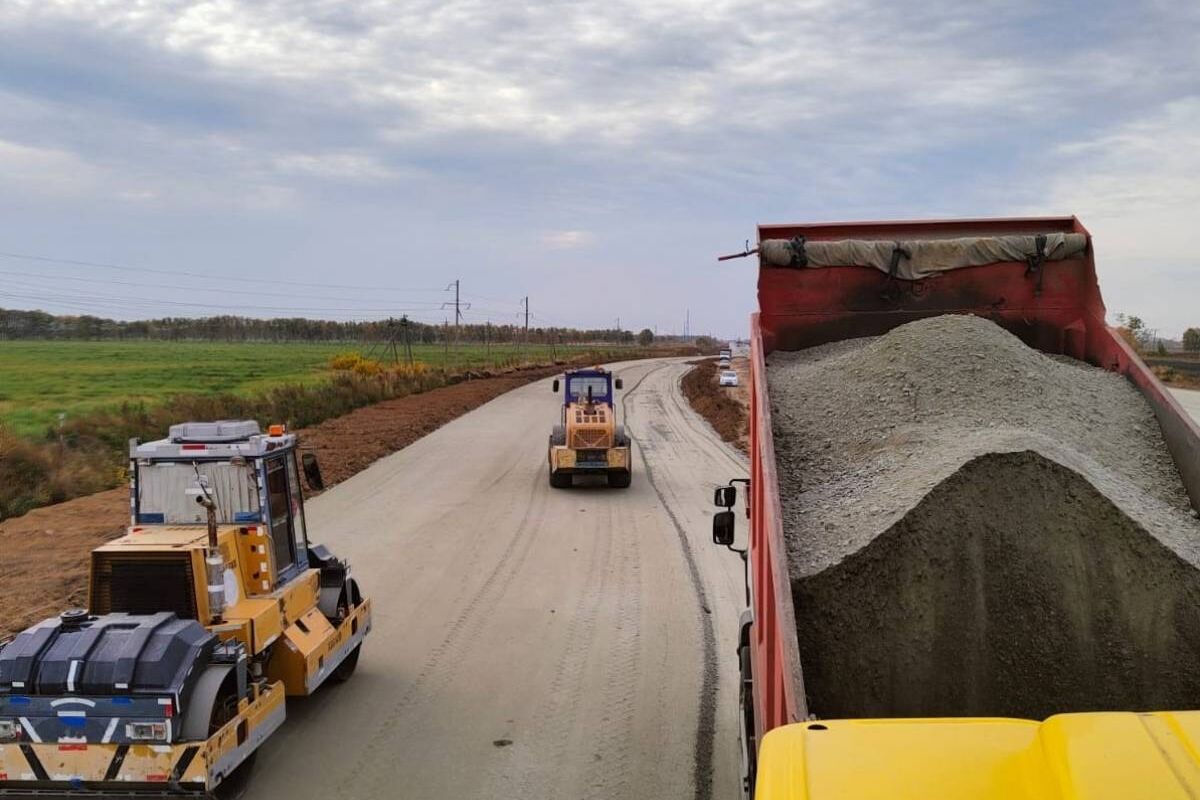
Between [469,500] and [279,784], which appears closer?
[279,784]

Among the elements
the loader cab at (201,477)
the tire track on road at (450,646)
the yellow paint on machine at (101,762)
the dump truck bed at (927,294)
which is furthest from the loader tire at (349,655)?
the dump truck bed at (927,294)

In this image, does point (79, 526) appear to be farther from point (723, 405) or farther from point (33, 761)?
point (723, 405)

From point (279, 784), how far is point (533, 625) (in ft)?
12.2

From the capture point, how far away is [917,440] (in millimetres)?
4922

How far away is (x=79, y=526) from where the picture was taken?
14.7 meters

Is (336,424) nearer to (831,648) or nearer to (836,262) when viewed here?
(836,262)

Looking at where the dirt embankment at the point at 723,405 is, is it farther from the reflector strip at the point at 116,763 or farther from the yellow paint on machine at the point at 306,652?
the reflector strip at the point at 116,763

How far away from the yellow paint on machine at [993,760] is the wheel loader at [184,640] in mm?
4497

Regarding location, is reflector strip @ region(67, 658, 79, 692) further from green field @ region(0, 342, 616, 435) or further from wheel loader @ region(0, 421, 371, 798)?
green field @ region(0, 342, 616, 435)

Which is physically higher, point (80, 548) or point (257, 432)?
point (257, 432)

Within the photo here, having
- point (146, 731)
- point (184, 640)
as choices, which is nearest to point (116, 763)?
point (146, 731)

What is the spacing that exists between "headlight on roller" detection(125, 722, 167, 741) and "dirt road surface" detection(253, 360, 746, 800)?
104cm

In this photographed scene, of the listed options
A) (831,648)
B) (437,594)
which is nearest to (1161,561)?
(831,648)

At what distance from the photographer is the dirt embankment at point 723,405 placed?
27.2 meters
